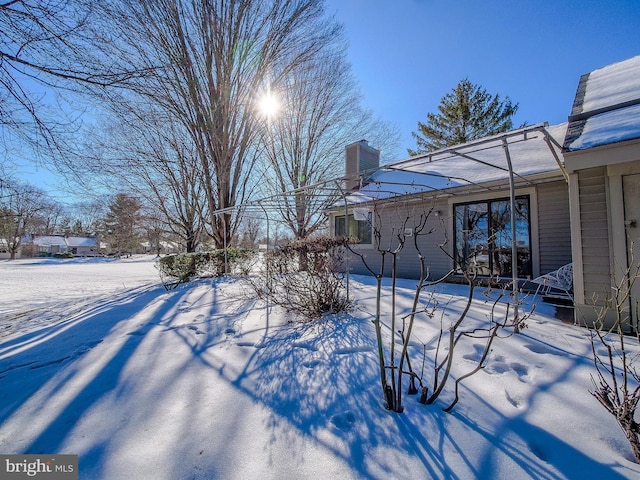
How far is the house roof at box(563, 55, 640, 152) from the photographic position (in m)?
3.30

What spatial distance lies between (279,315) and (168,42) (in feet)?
26.5

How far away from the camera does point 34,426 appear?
6.22ft

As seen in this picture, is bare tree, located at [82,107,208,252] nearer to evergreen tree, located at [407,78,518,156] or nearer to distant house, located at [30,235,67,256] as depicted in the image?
evergreen tree, located at [407,78,518,156]

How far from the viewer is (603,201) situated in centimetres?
366

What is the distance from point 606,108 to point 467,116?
16.2 m

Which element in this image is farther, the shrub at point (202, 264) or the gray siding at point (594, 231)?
the shrub at point (202, 264)

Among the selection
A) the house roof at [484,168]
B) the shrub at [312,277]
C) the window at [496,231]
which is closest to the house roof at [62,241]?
the house roof at [484,168]

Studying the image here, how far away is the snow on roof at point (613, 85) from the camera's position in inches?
194

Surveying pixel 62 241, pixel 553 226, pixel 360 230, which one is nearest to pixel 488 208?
pixel 553 226

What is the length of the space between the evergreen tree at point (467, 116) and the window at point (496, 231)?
1213 cm

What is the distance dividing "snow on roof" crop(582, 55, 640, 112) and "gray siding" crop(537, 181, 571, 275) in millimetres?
1525

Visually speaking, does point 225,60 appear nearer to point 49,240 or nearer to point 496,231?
point 496,231

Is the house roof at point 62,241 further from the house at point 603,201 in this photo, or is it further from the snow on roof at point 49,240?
the house at point 603,201

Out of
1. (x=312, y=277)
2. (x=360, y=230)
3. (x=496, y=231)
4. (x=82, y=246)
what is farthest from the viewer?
(x=82, y=246)
